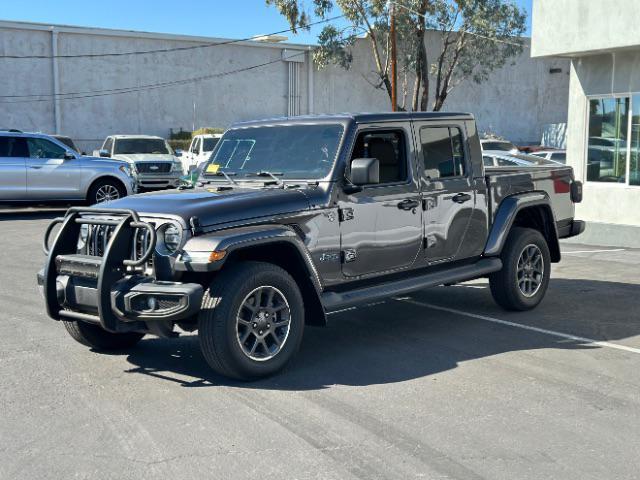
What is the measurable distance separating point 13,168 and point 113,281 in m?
13.8

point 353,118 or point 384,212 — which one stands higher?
point 353,118

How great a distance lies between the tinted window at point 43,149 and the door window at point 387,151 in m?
13.3

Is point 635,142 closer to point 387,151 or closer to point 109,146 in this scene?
point 387,151

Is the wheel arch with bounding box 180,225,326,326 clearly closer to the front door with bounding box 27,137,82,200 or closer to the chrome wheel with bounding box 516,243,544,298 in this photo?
the chrome wheel with bounding box 516,243,544,298

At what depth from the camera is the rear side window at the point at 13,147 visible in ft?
60.6

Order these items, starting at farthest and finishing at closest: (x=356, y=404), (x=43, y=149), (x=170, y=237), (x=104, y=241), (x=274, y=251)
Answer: (x=43, y=149), (x=274, y=251), (x=104, y=241), (x=170, y=237), (x=356, y=404)

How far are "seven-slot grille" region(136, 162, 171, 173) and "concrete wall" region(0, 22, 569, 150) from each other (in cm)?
1690

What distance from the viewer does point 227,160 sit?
24.6 ft

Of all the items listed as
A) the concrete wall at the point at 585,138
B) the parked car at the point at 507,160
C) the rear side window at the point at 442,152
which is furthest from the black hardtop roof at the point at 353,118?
the parked car at the point at 507,160

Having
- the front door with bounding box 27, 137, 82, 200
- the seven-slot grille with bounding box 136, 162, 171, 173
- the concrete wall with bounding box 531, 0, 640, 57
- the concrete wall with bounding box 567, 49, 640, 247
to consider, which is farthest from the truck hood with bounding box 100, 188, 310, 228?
the seven-slot grille with bounding box 136, 162, 171, 173

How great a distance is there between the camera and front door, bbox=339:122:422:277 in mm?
6758

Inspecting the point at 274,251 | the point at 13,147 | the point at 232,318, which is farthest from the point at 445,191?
the point at 13,147

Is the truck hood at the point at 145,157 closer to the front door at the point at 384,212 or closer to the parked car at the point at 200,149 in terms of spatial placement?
the parked car at the point at 200,149

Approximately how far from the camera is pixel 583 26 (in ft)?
49.2
